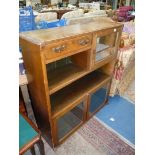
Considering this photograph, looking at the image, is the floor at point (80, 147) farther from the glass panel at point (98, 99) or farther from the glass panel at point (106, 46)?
the glass panel at point (106, 46)

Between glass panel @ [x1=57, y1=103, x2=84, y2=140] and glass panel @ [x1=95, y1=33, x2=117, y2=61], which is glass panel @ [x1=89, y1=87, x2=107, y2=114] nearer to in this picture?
glass panel @ [x1=57, y1=103, x2=84, y2=140]

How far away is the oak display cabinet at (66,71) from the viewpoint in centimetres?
104

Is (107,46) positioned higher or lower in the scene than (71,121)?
higher

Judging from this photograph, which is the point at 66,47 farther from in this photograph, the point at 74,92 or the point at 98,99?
the point at 98,99

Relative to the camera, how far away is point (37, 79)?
1158mm

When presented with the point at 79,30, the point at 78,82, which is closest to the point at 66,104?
the point at 78,82

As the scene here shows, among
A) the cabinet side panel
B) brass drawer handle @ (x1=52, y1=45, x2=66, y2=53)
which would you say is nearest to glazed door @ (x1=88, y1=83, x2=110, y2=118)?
the cabinet side panel

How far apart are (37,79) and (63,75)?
32 cm

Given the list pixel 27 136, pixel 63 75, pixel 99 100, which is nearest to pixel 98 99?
pixel 99 100

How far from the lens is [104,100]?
2064 mm

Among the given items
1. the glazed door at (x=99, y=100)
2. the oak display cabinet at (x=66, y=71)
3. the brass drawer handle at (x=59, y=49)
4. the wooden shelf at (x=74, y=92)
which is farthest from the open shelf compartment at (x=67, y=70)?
the glazed door at (x=99, y=100)

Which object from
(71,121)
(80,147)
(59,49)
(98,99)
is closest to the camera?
(59,49)

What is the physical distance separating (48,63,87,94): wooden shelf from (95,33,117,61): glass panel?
0.22 m
